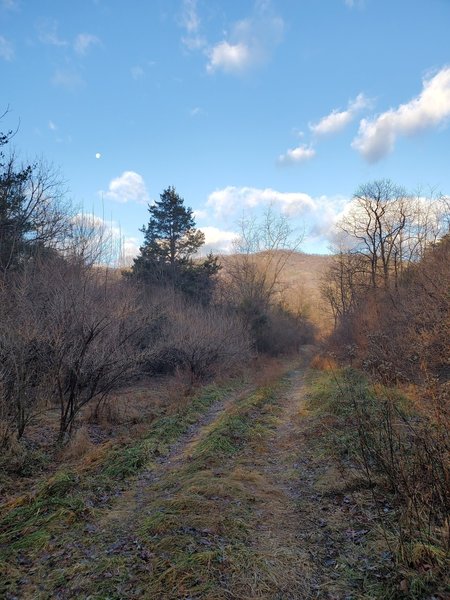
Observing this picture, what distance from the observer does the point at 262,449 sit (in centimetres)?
803

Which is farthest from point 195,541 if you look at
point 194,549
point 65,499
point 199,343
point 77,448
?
point 199,343

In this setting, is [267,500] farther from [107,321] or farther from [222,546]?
[107,321]

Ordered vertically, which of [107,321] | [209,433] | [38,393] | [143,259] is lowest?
[209,433]

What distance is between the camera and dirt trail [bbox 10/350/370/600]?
3.60 metres

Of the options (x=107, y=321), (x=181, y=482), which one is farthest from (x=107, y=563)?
(x=107, y=321)

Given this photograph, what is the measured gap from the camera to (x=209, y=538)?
435 cm

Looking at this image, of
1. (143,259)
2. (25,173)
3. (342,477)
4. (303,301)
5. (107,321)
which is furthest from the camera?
(303,301)

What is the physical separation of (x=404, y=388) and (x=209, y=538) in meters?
8.25

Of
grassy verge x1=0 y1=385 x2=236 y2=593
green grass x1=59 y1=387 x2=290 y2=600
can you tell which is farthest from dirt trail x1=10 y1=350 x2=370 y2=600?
grassy verge x1=0 y1=385 x2=236 y2=593

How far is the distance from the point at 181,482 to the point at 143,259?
25918 millimetres

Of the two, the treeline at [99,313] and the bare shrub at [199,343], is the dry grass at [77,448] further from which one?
the bare shrub at [199,343]

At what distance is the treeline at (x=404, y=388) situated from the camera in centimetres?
365

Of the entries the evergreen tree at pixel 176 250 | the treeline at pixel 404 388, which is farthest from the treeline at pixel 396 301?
the evergreen tree at pixel 176 250

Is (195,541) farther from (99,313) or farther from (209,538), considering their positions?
(99,313)
